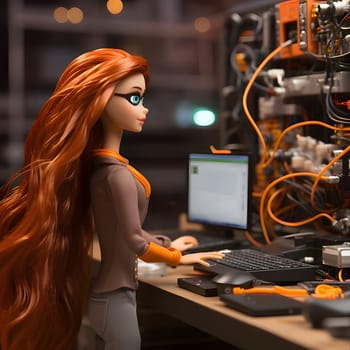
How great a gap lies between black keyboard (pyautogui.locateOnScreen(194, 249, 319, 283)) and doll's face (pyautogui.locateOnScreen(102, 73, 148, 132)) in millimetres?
416

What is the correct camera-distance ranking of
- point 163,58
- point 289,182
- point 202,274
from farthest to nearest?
point 163,58 < point 289,182 < point 202,274

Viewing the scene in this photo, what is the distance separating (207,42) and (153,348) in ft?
8.47

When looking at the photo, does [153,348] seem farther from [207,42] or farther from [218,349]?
[207,42]

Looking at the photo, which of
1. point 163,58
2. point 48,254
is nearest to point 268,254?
point 48,254

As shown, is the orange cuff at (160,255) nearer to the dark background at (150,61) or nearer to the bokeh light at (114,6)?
the dark background at (150,61)

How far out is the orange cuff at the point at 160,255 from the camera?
1.84 m

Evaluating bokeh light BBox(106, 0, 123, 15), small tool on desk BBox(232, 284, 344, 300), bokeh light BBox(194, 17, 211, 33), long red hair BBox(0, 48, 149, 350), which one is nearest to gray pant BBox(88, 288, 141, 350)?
long red hair BBox(0, 48, 149, 350)

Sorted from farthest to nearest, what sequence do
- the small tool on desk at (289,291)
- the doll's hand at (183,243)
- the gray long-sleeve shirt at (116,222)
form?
the doll's hand at (183,243)
the gray long-sleeve shirt at (116,222)
the small tool on desk at (289,291)

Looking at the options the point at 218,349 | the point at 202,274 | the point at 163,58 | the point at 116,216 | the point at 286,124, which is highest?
the point at 163,58

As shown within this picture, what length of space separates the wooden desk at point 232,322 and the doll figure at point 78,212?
0.09 meters

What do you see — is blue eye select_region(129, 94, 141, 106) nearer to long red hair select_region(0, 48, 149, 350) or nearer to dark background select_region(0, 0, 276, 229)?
long red hair select_region(0, 48, 149, 350)

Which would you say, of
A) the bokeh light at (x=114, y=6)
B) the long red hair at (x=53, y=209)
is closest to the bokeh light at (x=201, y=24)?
the bokeh light at (x=114, y=6)

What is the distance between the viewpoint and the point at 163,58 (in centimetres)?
466

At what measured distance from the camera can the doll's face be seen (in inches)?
74.3
